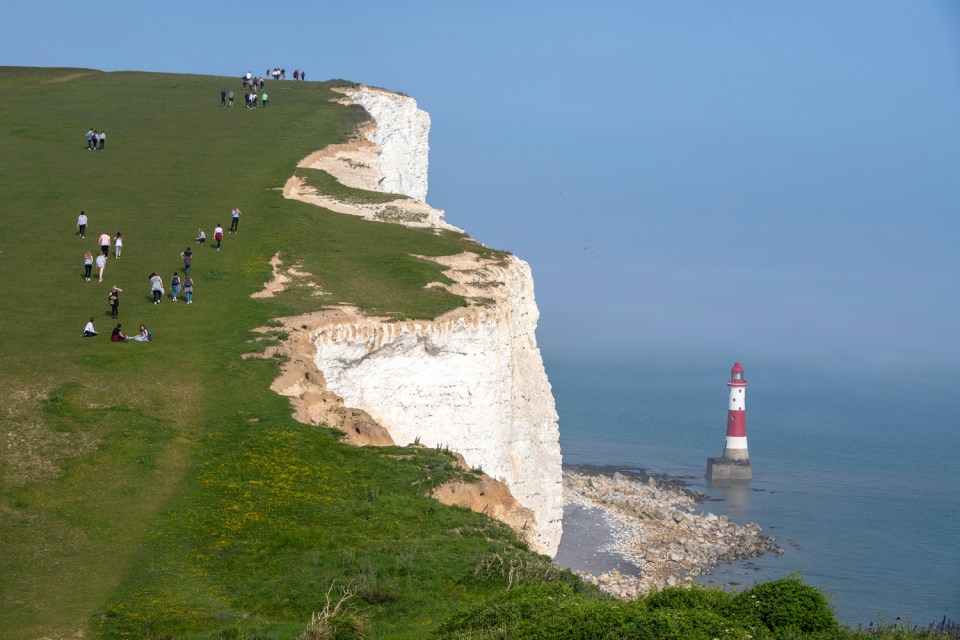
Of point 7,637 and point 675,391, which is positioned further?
point 675,391

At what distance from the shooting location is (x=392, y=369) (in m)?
44.1

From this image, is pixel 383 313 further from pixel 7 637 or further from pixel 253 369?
pixel 7 637

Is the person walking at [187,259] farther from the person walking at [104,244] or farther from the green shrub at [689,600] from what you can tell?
the green shrub at [689,600]

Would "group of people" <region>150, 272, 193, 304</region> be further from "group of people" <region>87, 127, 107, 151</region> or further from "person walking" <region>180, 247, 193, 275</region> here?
"group of people" <region>87, 127, 107, 151</region>

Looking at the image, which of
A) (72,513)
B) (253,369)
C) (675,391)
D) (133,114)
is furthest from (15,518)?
(675,391)

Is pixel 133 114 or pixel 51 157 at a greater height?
pixel 133 114

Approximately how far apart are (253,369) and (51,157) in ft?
126

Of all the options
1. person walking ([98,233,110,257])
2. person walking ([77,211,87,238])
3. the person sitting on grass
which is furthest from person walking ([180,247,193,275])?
the person sitting on grass

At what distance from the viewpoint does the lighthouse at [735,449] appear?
346 feet

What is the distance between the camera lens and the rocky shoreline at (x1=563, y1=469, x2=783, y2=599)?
67.8 meters

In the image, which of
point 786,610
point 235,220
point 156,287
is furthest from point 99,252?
point 786,610

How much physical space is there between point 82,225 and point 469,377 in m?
19.3

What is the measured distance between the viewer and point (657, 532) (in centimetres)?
7838

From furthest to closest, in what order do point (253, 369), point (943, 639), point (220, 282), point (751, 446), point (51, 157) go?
point (751, 446)
point (51, 157)
point (220, 282)
point (253, 369)
point (943, 639)
